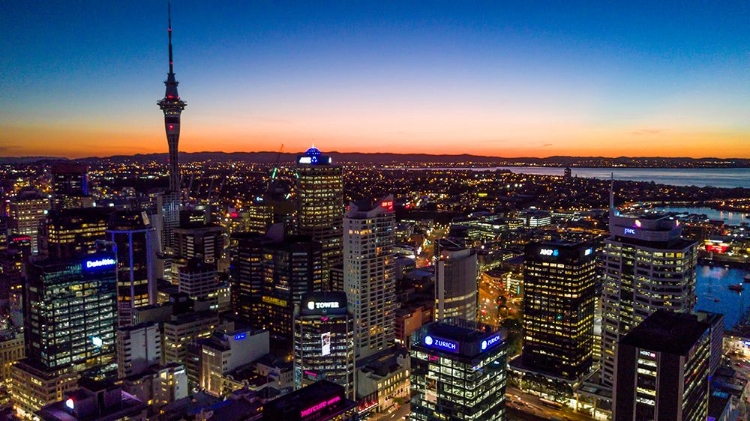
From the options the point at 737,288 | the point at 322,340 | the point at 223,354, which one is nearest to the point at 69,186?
the point at 223,354

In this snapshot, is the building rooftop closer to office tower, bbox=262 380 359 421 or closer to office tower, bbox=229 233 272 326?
office tower, bbox=262 380 359 421

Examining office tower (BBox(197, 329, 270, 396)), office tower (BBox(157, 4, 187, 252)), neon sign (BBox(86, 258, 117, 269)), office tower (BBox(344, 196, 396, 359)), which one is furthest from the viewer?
office tower (BBox(157, 4, 187, 252))

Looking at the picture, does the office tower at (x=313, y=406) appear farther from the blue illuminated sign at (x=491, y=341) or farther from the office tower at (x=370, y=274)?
the office tower at (x=370, y=274)

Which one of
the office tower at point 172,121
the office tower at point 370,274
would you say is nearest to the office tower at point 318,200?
the office tower at point 370,274

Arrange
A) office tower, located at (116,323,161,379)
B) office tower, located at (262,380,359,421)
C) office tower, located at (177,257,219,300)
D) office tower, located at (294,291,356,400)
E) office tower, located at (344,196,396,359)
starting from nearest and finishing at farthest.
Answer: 1. office tower, located at (262,380,359,421)
2. office tower, located at (294,291,356,400)
3. office tower, located at (116,323,161,379)
4. office tower, located at (344,196,396,359)
5. office tower, located at (177,257,219,300)

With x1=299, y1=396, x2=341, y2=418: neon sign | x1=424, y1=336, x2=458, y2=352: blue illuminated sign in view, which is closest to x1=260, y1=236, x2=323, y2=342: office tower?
x1=299, y1=396, x2=341, y2=418: neon sign

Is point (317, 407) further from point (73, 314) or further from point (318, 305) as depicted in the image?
point (73, 314)

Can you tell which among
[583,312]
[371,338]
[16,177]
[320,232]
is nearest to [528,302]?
[583,312]
